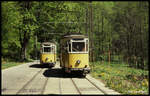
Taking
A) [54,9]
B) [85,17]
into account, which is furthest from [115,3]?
[85,17]

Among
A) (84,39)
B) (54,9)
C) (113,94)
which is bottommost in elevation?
(113,94)

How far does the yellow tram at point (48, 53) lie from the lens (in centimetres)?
2467

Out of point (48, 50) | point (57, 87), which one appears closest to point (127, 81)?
point (57, 87)

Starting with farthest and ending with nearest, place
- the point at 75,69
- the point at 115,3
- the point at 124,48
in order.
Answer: the point at 115,3 → the point at 124,48 → the point at 75,69

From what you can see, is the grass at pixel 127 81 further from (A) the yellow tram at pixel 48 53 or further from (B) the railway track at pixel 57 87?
(A) the yellow tram at pixel 48 53

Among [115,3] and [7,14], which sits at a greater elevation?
[115,3]

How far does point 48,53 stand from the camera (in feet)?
81.2

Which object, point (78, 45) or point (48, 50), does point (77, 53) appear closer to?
point (78, 45)

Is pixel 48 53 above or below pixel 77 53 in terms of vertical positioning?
below

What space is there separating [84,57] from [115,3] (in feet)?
106

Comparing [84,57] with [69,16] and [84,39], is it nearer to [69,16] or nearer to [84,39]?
[84,39]

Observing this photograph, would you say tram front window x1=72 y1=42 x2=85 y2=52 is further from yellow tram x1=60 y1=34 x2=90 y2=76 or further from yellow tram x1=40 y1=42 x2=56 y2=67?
yellow tram x1=40 y1=42 x2=56 y2=67

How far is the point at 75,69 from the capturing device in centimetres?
1589

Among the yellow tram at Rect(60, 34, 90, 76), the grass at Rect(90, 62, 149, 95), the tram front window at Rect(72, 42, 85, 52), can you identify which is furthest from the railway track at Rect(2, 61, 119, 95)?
the tram front window at Rect(72, 42, 85, 52)
